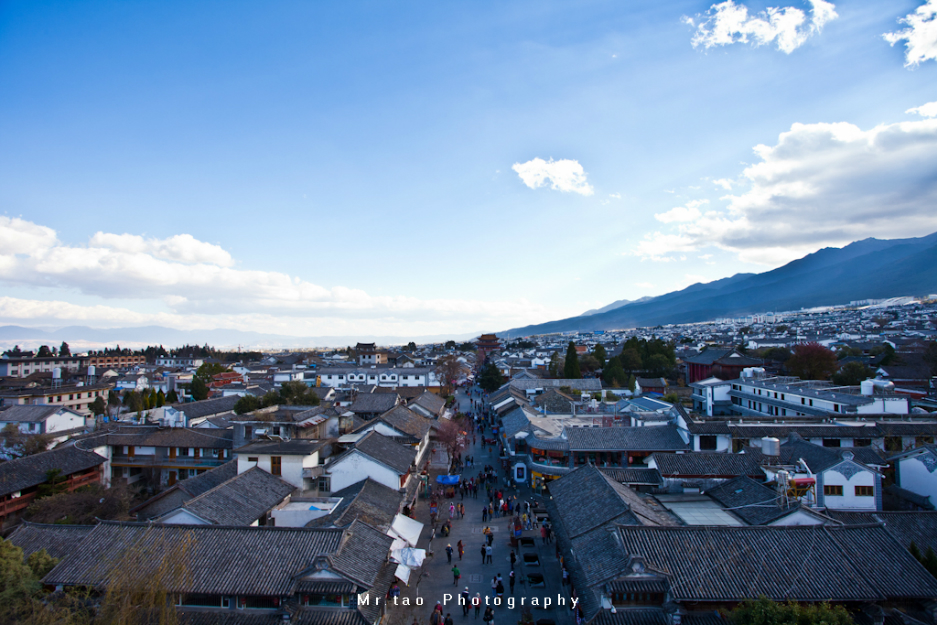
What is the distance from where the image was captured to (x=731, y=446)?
27438 millimetres

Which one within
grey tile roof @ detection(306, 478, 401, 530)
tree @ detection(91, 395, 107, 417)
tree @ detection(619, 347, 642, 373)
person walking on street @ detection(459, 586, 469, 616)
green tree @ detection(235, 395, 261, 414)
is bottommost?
person walking on street @ detection(459, 586, 469, 616)

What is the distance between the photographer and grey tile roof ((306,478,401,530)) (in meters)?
18.2

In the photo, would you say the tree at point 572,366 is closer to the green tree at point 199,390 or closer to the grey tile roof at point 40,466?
the green tree at point 199,390

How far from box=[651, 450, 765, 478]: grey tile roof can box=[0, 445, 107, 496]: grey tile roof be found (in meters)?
29.6

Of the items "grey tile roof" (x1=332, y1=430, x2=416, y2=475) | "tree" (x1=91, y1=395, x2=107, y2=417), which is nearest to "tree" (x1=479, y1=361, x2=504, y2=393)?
"grey tile roof" (x1=332, y1=430, x2=416, y2=475)

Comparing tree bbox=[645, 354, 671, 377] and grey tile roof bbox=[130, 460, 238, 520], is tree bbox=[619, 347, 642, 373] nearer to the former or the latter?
tree bbox=[645, 354, 671, 377]

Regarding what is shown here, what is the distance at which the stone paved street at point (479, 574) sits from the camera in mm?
15961

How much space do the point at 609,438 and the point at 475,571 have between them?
12.7 m

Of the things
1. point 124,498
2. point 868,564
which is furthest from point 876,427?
point 124,498

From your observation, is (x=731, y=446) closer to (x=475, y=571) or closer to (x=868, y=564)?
(x=868, y=564)

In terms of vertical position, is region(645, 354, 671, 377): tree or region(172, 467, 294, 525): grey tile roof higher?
region(645, 354, 671, 377): tree

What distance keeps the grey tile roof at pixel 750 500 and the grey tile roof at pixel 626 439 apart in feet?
22.3

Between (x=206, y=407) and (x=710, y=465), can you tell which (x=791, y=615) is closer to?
(x=710, y=465)

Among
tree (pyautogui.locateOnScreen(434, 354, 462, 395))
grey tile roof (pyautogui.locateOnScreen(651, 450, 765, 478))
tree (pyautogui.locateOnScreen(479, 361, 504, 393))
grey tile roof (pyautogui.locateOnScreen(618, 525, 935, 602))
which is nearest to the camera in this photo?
grey tile roof (pyautogui.locateOnScreen(618, 525, 935, 602))
